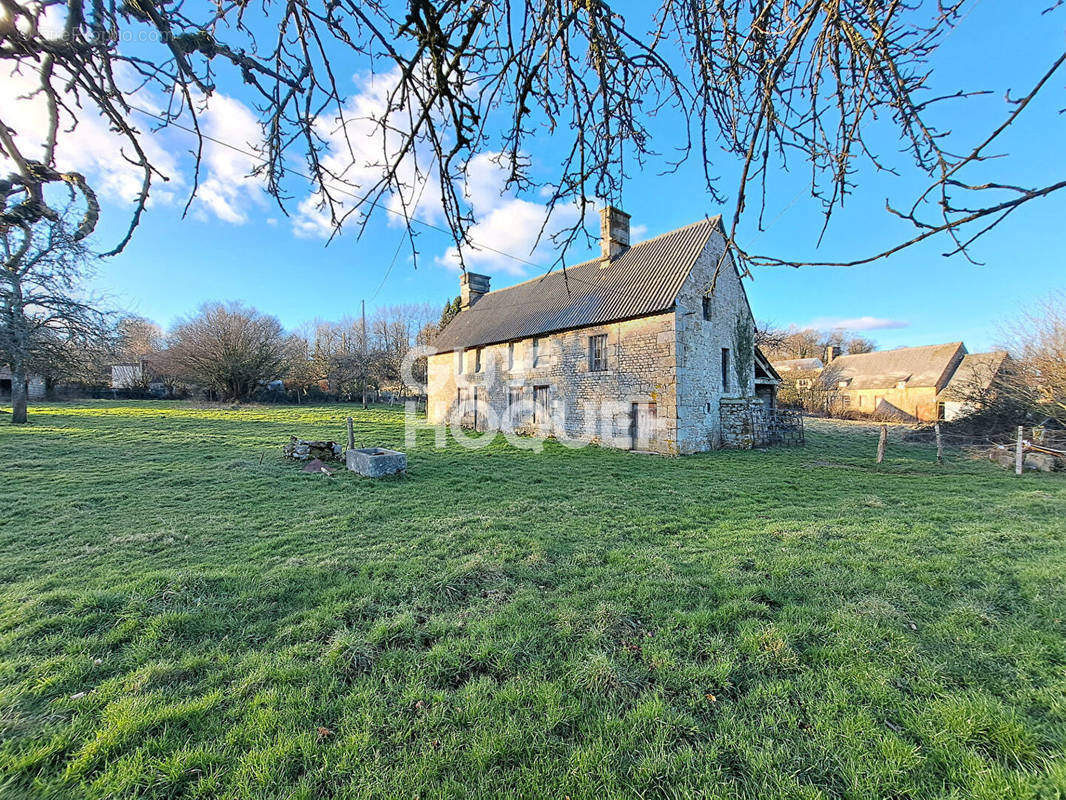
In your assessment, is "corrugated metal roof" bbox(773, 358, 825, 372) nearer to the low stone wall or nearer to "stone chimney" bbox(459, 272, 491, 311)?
the low stone wall

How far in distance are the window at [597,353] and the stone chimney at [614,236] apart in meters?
3.85

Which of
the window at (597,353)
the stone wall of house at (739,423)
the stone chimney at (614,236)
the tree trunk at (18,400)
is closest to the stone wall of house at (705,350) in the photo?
the stone wall of house at (739,423)

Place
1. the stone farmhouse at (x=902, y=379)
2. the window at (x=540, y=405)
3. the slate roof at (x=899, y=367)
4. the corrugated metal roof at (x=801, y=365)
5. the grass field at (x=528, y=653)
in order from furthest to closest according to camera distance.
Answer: the corrugated metal roof at (x=801, y=365) < the slate roof at (x=899, y=367) < the stone farmhouse at (x=902, y=379) < the window at (x=540, y=405) < the grass field at (x=528, y=653)

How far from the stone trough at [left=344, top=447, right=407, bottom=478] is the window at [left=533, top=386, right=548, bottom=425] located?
8205 millimetres

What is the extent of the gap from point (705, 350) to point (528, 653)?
13.2 m

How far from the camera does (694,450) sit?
44.7 ft

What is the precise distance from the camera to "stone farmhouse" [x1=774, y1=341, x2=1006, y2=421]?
90.2ft

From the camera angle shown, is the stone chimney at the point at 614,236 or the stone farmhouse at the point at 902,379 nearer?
the stone chimney at the point at 614,236

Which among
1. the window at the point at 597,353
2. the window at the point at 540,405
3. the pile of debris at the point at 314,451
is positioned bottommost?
the pile of debris at the point at 314,451

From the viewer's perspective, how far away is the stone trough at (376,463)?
8883 mm

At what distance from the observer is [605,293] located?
50.6ft

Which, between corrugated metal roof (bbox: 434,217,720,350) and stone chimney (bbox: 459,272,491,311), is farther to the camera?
stone chimney (bbox: 459,272,491,311)

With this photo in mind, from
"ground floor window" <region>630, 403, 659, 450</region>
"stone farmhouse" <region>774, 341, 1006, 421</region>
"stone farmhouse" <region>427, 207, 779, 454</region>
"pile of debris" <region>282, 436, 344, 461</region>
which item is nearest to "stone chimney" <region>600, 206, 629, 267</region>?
"stone farmhouse" <region>427, 207, 779, 454</region>

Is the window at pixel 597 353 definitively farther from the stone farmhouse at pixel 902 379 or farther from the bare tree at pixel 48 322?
the stone farmhouse at pixel 902 379
